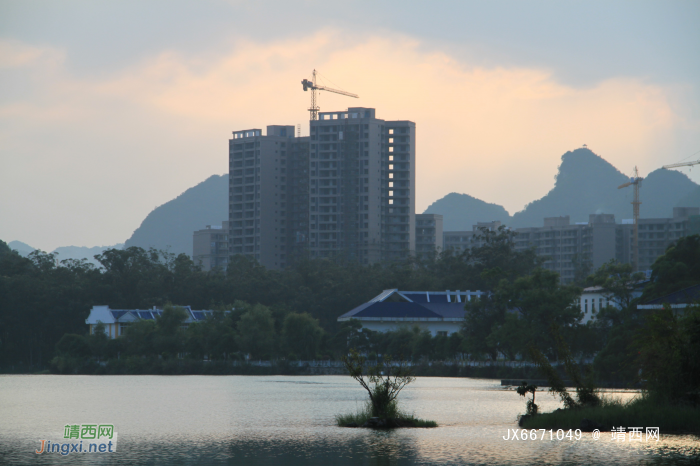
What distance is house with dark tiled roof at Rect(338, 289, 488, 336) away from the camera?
9225cm

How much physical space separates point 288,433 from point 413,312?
61999 millimetres

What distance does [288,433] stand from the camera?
32406 millimetres

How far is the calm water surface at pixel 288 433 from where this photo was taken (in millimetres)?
24969

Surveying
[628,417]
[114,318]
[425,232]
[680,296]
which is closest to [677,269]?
[680,296]

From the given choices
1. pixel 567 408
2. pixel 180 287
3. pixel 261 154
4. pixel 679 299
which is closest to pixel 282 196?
pixel 261 154

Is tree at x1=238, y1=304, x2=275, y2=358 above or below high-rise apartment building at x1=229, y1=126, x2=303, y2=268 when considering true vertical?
below

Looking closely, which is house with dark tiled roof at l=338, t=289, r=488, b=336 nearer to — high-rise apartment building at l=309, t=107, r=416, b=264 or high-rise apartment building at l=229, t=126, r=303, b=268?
high-rise apartment building at l=309, t=107, r=416, b=264

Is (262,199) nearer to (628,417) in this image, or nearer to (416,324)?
(416,324)

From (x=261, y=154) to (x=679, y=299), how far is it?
133946 mm

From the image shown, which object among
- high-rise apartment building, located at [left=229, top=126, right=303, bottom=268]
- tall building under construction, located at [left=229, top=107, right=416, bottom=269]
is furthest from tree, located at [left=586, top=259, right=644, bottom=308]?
high-rise apartment building, located at [left=229, top=126, right=303, bottom=268]

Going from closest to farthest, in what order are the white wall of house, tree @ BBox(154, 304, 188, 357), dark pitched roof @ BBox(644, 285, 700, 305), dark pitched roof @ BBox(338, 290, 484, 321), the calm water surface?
the calm water surface, dark pitched roof @ BBox(644, 285, 700, 305), tree @ BBox(154, 304, 188, 357), the white wall of house, dark pitched roof @ BBox(338, 290, 484, 321)

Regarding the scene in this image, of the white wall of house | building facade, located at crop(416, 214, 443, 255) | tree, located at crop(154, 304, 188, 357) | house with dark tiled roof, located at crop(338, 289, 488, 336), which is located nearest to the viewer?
tree, located at crop(154, 304, 188, 357)

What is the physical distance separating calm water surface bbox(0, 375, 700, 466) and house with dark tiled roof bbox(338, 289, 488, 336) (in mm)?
35624

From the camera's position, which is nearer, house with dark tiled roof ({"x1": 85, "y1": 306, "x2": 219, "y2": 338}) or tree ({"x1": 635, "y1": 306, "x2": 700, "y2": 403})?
tree ({"x1": 635, "y1": 306, "x2": 700, "y2": 403})
